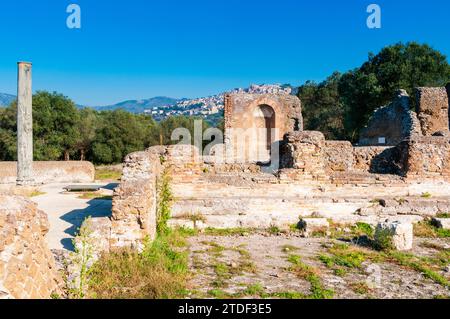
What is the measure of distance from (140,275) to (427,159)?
8.32 meters

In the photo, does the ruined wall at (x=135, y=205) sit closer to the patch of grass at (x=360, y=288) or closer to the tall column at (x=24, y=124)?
the patch of grass at (x=360, y=288)

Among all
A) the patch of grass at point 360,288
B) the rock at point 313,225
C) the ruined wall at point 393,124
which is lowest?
the patch of grass at point 360,288

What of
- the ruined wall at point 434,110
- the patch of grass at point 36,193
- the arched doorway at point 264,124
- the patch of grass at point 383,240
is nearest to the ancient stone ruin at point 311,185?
the patch of grass at point 383,240

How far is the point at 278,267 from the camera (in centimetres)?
633

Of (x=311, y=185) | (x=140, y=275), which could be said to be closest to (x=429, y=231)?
(x=311, y=185)

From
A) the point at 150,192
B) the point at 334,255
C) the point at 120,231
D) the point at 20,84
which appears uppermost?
the point at 20,84

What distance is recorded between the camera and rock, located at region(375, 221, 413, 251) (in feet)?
24.7

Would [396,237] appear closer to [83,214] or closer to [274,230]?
[274,230]

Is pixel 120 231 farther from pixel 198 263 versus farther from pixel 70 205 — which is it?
pixel 70 205

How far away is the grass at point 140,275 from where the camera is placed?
4855 millimetres

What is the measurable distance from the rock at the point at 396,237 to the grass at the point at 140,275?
3811 mm
